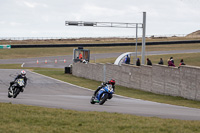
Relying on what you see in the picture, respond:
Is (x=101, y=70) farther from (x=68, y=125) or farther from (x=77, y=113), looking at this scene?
(x=68, y=125)

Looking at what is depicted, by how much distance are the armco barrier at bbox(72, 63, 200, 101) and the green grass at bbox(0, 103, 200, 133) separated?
1109cm

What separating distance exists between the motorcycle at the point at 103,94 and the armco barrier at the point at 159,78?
279 inches

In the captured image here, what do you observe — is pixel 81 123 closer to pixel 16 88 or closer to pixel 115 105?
pixel 115 105

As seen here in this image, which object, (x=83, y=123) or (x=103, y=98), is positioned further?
(x=103, y=98)

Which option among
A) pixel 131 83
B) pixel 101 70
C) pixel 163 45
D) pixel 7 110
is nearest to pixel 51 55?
pixel 163 45

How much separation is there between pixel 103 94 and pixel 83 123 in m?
6.06

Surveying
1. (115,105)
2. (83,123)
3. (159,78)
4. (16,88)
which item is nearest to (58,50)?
(159,78)

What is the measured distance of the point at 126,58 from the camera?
3450 centimetres

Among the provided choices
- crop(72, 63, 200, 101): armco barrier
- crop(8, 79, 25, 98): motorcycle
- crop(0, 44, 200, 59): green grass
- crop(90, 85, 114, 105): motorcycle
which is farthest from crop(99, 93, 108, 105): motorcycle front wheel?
crop(0, 44, 200, 59): green grass

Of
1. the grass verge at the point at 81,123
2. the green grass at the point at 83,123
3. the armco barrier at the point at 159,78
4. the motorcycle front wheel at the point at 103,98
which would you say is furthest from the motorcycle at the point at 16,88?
the armco barrier at the point at 159,78

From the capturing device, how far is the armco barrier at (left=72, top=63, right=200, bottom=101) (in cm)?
2234

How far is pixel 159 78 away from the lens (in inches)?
1035

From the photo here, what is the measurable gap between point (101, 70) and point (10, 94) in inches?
682

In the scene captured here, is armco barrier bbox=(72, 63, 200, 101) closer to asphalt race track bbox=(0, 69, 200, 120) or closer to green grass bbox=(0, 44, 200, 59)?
asphalt race track bbox=(0, 69, 200, 120)
